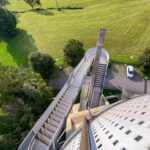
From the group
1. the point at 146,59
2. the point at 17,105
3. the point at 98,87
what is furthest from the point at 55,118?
the point at 146,59

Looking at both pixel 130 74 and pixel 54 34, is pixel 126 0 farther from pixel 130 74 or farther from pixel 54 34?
pixel 130 74

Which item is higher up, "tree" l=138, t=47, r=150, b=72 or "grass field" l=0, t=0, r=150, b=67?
"grass field" l=0, t=0, r=150, b=67

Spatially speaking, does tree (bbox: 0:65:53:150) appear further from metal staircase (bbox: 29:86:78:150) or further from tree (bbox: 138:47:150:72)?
tree (bbox: 138:47:150:72)

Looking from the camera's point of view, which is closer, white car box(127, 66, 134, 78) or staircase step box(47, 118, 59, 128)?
staircase step box(47, 118, 59, 128)

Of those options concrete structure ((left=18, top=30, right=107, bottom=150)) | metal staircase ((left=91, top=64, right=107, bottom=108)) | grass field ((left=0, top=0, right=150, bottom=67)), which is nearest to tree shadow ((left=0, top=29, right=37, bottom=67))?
grass field ((left=0, top=0, right=150, bottom=67))

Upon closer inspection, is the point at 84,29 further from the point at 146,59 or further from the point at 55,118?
the point at 55,118

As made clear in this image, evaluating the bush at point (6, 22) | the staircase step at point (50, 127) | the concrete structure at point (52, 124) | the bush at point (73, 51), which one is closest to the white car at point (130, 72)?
the bush at point (73, 51)
